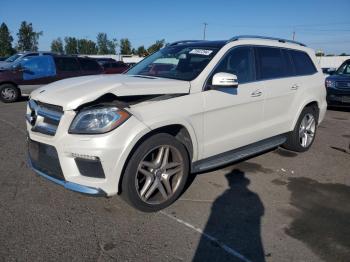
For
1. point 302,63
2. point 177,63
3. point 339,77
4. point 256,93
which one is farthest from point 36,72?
point 339,77

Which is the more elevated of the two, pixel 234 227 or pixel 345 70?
pixel 345 70

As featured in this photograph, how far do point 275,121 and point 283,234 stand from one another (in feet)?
7.27

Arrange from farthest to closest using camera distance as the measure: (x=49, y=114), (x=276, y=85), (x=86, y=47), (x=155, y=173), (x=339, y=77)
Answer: (x=86, y=47), (x=339, y=77), (x=276, y=85), (x=155, y=173), (x=49, y=114)

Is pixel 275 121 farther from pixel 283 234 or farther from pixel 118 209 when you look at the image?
pixel 118 209

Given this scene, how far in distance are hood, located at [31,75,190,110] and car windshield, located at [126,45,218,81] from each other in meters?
0.38

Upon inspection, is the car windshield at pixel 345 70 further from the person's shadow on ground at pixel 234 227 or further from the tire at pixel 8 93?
the tire at pixel 8 93

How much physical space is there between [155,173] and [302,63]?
3618 millimetres

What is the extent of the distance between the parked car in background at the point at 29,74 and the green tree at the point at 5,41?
77232 millimetres

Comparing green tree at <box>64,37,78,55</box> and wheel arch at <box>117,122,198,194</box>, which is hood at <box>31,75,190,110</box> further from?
green tree at <box>64,37,78,55</box>

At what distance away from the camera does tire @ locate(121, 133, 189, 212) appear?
344 cm

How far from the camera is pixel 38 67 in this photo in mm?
12227

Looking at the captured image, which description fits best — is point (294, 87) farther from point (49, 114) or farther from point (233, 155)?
point (49, 114)

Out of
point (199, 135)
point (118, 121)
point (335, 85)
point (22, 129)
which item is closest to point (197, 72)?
point (199, 135)

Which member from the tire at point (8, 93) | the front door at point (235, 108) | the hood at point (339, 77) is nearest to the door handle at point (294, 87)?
the front door at point (235, 108)
